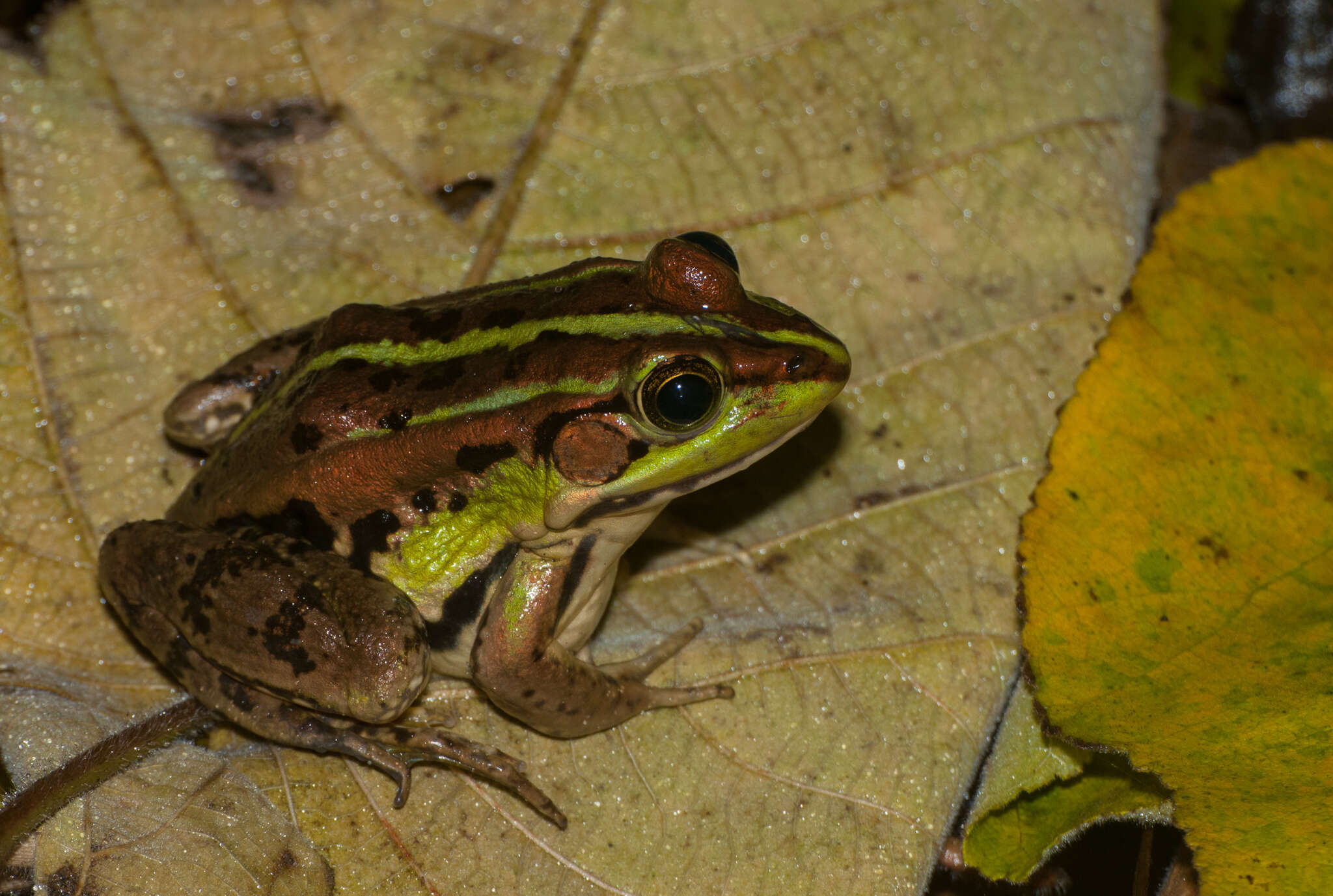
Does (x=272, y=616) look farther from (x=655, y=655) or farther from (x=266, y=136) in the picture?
(x=266, y=136)

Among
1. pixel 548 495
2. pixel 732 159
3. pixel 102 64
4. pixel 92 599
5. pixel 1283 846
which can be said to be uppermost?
pixel 102 64

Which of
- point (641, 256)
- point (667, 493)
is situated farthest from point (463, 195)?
point (667, 493)

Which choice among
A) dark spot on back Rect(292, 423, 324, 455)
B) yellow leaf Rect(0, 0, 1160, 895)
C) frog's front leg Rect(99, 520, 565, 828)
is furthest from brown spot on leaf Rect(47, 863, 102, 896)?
dark spot on back Rect(292, 423, 324, 455)

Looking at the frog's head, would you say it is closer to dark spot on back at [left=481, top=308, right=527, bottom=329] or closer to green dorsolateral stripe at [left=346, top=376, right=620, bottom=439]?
green dorsolateral stripe at [left=346, top=376, right=620, bottom=439]

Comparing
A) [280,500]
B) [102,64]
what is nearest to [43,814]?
[280,500]

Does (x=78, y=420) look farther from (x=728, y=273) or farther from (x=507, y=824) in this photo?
(x=728, y=273)

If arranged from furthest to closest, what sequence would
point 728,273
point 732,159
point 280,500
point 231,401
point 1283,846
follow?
point 732,159 < point 231,401 < point 280,500 < point 728,273 < point 1283,846

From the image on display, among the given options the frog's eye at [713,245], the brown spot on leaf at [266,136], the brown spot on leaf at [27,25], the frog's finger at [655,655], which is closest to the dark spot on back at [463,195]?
the brown spot on leaf at [266,136]
